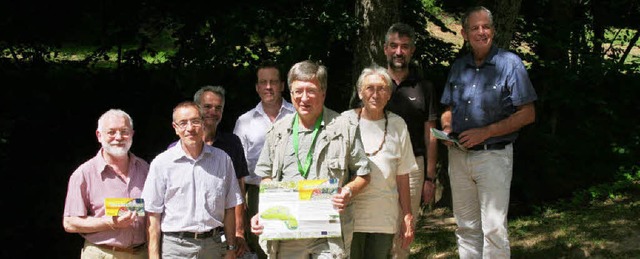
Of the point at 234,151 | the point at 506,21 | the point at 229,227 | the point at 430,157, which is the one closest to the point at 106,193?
the point at 229,227

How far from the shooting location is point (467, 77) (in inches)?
190

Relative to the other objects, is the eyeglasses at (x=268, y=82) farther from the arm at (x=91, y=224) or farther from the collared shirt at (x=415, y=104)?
the arm at (x=91, y=224)

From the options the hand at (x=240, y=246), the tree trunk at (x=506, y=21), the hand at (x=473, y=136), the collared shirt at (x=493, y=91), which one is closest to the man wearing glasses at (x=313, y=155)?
the hand at (x=240, y=246)

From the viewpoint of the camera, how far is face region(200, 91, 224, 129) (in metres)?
4.70

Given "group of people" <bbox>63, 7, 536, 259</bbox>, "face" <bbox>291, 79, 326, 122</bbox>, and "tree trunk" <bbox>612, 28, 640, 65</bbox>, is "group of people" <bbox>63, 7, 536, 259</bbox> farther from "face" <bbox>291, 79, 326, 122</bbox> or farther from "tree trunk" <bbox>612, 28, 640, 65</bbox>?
"tree trunk" <bbox>612, 28, 640, 65</bbox>

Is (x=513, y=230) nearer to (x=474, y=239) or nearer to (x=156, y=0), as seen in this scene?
(x=474, y=239)

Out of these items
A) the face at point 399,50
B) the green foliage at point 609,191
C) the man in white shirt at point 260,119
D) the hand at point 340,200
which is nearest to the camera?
the hand at point 340,200

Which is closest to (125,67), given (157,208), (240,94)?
(240,94)

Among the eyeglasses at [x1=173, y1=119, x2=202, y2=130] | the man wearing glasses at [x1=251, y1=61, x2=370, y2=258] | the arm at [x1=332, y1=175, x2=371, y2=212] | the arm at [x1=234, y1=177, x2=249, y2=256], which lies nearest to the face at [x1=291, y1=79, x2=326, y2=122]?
the man wearing glasses at [x1=251, y1=61, x2=370, y2=258]

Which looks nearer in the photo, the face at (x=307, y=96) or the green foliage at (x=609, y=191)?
the face at (x=307, y=96)

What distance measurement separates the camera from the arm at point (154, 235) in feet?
13.5

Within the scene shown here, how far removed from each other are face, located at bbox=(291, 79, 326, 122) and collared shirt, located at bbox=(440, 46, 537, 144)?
1231 mm

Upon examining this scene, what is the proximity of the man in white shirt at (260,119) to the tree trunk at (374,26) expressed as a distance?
218 centimetres

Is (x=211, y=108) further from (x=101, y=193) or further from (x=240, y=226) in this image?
(x=101, y=193)
